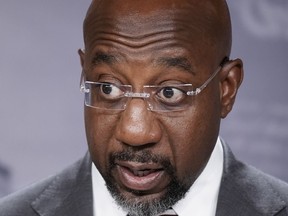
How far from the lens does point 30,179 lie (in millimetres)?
3377

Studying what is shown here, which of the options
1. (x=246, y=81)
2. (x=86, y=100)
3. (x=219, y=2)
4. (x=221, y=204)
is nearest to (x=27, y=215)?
(x=86, y=100)

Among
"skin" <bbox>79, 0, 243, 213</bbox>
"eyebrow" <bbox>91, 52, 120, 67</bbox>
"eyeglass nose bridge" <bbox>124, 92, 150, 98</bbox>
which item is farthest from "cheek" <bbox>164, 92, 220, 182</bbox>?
"eyebrow" <bbox>91, 52, 120, 67</bbox>

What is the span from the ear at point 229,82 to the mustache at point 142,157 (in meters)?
0.28

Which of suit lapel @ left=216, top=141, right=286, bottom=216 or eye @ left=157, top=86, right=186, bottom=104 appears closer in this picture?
eye @ left=157, top=86, right=186, bottom=104

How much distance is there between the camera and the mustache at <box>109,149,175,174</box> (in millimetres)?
2176

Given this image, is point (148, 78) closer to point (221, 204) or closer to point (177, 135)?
point (177, 135)

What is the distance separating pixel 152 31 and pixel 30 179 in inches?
53.9

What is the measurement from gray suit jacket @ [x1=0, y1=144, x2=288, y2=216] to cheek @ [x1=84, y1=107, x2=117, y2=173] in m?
0.23

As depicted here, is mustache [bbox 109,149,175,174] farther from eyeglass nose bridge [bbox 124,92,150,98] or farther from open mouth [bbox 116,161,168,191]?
eyeglass nose bridge [bbox 124,92,150,98]

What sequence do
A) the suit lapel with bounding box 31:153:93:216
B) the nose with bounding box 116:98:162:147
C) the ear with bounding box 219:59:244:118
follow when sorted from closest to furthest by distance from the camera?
the nose with bounding box 116:98:162:147 < the ear with bounding box 219:59:244:118 < the suit lapel with bounding box 31:153:93:216

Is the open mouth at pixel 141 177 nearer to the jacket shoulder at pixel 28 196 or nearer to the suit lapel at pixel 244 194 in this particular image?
the suit lapel at pixel 244 194

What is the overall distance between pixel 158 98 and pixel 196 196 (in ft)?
1.16

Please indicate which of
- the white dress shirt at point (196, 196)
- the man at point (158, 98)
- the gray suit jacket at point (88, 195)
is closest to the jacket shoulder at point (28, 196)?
the gray suit jacket at point (88, 195)

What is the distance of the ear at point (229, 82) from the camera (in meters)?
2.36
